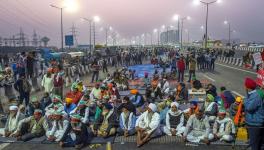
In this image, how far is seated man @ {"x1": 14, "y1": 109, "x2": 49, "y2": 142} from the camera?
11.5 metres

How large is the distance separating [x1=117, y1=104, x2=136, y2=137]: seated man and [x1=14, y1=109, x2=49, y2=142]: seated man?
8.77 ft

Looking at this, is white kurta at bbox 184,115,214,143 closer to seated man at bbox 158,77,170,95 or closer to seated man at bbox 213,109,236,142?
seated man at bbox 213,109,236,142

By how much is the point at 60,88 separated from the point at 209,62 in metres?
22.6

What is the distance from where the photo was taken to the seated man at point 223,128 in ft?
34.5

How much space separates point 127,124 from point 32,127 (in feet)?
11.5

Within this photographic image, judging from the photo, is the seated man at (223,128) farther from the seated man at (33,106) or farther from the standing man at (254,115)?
the seated man at (33,106)

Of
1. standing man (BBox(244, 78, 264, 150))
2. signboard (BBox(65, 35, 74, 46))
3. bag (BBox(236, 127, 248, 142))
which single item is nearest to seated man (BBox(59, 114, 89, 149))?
bag (BBox(236, 127, 248, 142))

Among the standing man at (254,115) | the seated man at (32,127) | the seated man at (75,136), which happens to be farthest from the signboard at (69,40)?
the standing man at (254,115)

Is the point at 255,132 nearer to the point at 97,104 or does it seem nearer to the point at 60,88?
the point at 97,104

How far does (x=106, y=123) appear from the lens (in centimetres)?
1178

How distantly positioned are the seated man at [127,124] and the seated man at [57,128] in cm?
200

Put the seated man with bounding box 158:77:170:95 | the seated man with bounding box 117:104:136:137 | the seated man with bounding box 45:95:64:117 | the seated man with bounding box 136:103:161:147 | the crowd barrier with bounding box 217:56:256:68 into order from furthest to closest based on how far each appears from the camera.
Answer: the crowd barrier with bounding box 217:56:256:68, the seated man with bounding box 158:77:170:95, the seated man with bounding box 45:95:64:117, the seated man with bounding box 117:104:136:137, the seated man with bounding box 136:103:161:147

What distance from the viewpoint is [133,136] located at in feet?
37.9

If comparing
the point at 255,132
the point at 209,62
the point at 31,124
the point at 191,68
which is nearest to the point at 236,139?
the point at 255,132
